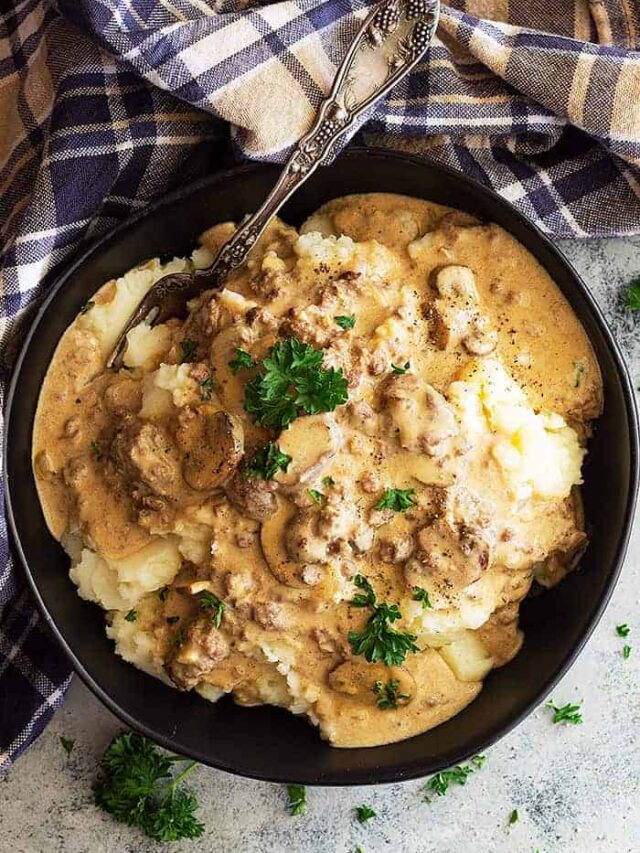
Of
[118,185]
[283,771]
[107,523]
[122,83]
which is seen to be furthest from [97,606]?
[122,83]

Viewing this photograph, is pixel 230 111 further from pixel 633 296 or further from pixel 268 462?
pixel 633 296

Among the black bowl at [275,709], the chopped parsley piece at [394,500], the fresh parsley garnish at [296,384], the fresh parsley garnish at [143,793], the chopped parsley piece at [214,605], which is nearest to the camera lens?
the fresh parsley garnish at [296,384]

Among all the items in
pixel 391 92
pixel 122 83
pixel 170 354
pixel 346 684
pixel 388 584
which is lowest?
pixel 346 684

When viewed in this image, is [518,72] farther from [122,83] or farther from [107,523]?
[107,523]

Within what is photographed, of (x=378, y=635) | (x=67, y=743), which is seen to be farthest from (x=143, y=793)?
(x=378, y=635)

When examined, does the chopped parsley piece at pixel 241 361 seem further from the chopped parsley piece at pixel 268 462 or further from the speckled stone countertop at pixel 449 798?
→ the speckled stone countertop at pixel 449 798

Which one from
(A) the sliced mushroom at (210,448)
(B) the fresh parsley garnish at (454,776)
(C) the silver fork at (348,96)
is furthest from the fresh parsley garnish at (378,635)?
(C) the silver fork at (348,96)

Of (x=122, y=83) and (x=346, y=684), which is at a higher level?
(x=122, y=83)

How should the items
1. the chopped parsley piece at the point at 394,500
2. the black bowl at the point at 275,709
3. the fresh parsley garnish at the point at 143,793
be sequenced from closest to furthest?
the chopped parsley piece at the point at 394,500, the black bowl at the point at 275,709, the fresh parsley garnish at the point at 143,793
